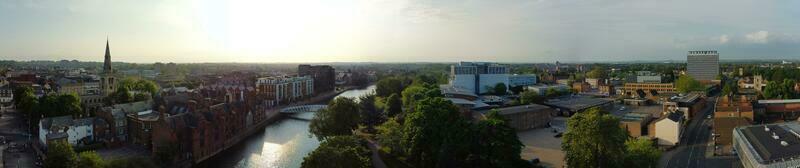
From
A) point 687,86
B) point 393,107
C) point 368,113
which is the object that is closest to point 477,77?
point 687,86

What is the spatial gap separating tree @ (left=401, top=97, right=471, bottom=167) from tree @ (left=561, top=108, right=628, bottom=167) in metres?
3.61

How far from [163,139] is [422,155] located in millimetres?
10347

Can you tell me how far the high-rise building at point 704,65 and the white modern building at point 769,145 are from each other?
7329cm

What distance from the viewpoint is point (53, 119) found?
88.3 ft

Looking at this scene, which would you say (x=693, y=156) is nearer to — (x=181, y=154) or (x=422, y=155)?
(x=422, y=155)

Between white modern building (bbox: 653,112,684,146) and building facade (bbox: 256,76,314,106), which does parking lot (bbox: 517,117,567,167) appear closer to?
white modern building (bbox: 653,112,684,146)

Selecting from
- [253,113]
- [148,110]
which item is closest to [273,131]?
[253,113]

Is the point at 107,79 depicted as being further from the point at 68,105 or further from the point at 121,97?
the point at 68,105

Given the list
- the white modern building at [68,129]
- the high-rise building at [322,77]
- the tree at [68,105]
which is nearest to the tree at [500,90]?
the high-rise building at [322,77]

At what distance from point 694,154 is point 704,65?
75.0 meters

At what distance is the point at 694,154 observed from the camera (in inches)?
999

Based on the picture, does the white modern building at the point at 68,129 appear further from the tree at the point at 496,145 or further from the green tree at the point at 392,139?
the tree at the point at 496,145

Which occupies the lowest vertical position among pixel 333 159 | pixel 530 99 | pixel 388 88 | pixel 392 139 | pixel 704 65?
pixel 392 139

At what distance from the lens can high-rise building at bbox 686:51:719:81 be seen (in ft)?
299
